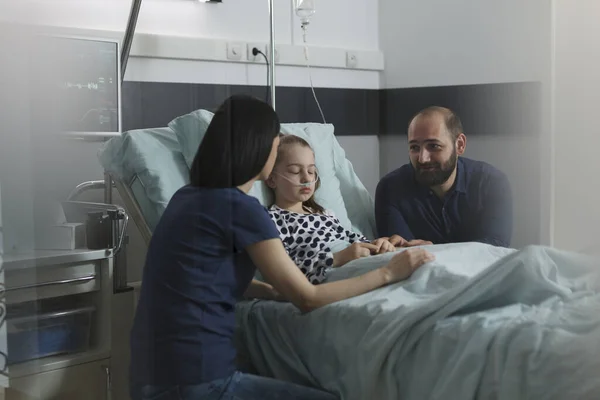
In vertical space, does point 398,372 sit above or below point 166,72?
below

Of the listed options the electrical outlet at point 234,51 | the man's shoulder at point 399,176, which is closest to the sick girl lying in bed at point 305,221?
the man's shoulder at point 399,176

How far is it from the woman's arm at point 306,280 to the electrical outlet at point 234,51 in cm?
42

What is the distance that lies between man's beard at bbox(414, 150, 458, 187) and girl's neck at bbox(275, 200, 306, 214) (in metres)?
0.25

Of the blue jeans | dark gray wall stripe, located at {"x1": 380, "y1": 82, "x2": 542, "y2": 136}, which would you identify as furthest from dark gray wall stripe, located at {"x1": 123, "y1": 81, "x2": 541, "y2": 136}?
the blue jeans

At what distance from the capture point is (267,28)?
1.44 metres

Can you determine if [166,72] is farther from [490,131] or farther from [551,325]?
[551,325]

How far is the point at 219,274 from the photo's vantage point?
1241 millimetres

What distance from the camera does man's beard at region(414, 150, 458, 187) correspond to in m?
1.25

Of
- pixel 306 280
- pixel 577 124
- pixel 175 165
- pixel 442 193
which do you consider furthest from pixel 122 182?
pixel 577 124

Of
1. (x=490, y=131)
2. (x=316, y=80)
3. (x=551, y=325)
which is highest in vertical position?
(x=316, y=80)

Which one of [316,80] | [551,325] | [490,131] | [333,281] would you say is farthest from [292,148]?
[551,325]

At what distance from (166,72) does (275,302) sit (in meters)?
A: 0.54

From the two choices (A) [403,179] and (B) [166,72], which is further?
(B) [166,72]

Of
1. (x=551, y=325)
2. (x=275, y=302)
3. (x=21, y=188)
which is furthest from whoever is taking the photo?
(x=21, y=188)
